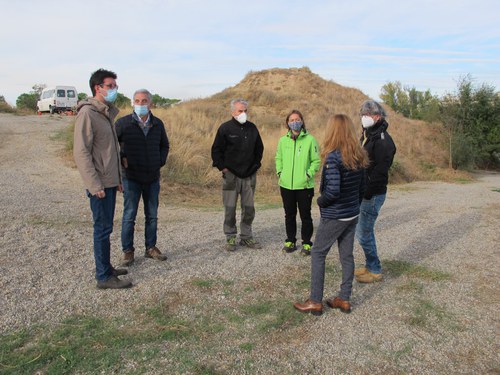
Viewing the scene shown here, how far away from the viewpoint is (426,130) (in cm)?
2519

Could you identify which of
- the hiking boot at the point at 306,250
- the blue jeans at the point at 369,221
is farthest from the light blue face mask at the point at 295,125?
the hiking boot at the point at 306,250

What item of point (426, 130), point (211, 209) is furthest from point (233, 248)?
point (426, 130)

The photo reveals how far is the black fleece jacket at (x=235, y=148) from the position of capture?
18.9 ft

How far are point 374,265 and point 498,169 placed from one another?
2457cm

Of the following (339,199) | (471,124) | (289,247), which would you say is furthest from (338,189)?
(471,124)

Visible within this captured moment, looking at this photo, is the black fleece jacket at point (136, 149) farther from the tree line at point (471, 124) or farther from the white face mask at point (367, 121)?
the tree line at point (471, 124)

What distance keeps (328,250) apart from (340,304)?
595mm

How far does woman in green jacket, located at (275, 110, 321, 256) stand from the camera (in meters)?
5.50

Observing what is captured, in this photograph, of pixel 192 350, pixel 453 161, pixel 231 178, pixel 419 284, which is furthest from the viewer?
pixel 453 161

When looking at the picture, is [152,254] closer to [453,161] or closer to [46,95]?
[453,161]

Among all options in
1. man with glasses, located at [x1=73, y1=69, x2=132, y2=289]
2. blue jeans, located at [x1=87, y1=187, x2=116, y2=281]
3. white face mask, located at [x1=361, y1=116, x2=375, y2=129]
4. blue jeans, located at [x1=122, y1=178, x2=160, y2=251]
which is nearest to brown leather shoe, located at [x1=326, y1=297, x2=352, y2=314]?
white face mask, located at [x1=361, y1=116, x2=375, y2=129]

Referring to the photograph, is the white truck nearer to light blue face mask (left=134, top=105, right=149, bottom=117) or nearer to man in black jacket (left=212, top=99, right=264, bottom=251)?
man in black jacket (left=212, top=99, right=264, bottom=251)

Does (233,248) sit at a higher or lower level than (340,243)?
lower

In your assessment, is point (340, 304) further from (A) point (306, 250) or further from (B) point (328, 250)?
(A) point (306, 250)
